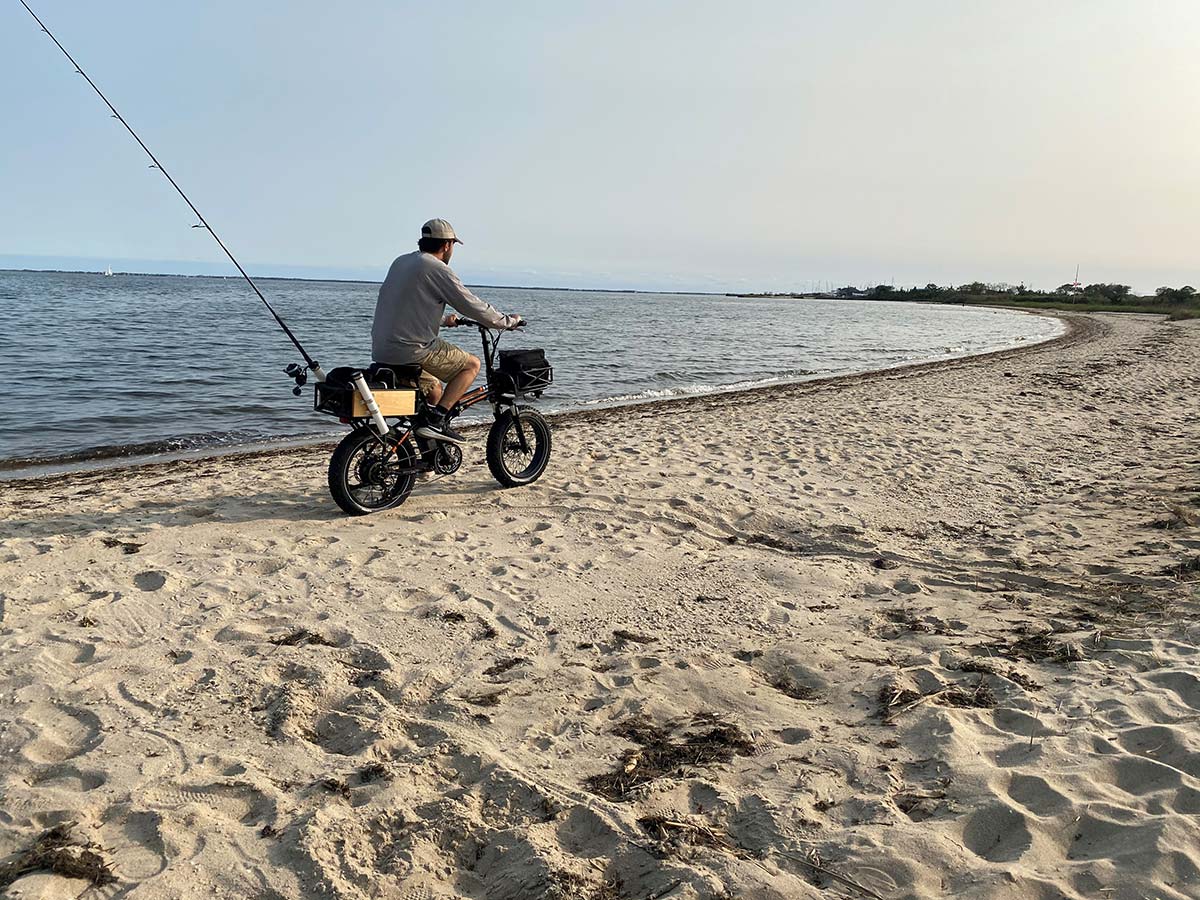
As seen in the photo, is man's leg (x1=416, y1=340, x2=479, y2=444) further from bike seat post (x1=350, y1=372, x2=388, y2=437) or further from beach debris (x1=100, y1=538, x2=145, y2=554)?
beach debris (x1=100, y1=538, x2=145, y2=554)

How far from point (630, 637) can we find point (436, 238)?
11.6 feet

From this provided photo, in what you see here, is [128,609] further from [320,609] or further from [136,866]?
[136,866]

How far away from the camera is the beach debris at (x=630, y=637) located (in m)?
4.04

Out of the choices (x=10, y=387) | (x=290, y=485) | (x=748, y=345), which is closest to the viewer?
(x=290, y=485)

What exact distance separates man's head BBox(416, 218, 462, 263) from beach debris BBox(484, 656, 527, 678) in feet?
11.4

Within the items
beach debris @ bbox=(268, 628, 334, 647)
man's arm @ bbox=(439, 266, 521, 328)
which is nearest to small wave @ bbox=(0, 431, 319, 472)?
man's arm @ bbox=(439, 266, 521, 328)

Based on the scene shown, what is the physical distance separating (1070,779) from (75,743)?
11.7ft

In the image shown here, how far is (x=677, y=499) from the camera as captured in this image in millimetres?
6652

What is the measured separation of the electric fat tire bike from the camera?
18.9 feet

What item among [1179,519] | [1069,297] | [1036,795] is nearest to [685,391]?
[1179,519]

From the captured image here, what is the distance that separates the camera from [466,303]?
19.9 ft

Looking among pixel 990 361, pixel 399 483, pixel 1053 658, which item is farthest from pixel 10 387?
pixel 990 361

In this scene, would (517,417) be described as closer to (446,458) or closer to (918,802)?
(446,458)

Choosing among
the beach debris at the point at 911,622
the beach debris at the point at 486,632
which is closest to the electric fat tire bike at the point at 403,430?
the beach debris at the point at 486,632
